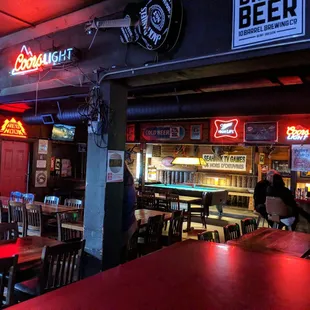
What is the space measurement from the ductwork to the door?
15.0ft

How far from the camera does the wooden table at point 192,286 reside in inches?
58.5

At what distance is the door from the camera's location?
31.0 feet

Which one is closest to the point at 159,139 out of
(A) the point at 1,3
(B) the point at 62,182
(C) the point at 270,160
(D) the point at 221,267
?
(B) the point at 62,182

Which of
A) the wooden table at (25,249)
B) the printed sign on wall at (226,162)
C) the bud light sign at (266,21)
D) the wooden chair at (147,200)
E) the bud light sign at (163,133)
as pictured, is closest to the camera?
the bud light sign at (266,21)

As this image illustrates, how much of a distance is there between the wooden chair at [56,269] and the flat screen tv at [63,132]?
7.94 m

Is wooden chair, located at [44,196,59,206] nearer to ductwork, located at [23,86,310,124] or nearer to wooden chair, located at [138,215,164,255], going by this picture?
ductwork, located at [23,86,310,124]

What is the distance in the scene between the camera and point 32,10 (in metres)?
4.24

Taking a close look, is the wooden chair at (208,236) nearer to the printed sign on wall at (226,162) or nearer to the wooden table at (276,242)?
the wooden table at (276,242)

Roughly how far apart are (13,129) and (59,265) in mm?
7893

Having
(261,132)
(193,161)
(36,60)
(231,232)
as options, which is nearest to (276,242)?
(231,232)

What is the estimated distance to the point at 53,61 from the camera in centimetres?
451

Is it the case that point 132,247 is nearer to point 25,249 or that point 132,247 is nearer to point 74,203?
point 25,249

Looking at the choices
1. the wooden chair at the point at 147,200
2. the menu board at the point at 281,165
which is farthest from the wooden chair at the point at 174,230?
the menu board at the point at 281,165

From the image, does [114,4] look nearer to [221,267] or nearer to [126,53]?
[126,53]
